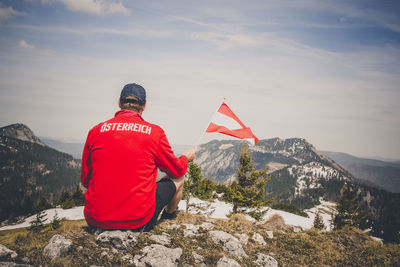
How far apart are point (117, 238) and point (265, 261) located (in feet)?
13.4

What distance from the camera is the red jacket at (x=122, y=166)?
3.14m

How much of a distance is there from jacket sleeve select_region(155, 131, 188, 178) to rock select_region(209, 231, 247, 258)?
325 centimetres

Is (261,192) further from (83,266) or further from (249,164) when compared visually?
(83,266)

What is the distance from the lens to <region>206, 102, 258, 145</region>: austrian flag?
25.7 feet

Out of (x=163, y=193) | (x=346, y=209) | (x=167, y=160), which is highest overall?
(x=167, y=160)

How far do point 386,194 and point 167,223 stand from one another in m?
242

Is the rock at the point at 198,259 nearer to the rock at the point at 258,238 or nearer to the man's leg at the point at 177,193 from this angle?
the man's leg at the point at 177,193

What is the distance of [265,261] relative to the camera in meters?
5.48

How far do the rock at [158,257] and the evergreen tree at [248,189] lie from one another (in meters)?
18.7

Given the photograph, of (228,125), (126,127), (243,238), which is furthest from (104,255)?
(228,125)

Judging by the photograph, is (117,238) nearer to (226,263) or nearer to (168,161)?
(168,161)

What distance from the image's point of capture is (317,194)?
638 feet

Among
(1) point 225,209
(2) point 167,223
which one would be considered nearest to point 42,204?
(1) point 225,209

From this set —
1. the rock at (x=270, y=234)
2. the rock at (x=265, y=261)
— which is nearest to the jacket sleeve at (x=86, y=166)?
the rock at (x=265, y=261)
